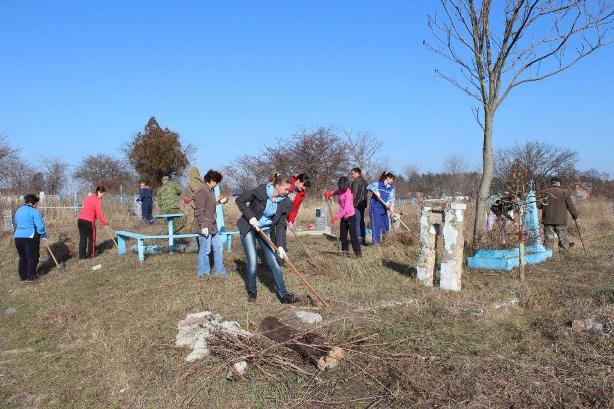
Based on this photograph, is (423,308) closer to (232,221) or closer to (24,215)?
(24,215)

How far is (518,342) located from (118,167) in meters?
45.2

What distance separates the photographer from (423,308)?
564 cm

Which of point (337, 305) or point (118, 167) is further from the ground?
point (118, 167)

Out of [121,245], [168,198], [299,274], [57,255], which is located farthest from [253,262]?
[57,255]

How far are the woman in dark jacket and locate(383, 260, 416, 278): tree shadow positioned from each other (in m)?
2.22

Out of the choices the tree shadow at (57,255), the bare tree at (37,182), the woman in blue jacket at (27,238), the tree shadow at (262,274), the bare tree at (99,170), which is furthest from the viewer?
the bare tree at (99,170)

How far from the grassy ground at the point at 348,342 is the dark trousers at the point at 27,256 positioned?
1.01 m

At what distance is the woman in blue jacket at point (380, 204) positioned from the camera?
1067 centimetres

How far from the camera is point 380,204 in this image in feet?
35.1

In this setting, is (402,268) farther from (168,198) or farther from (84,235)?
(84,235)

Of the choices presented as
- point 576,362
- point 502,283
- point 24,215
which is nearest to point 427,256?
point 502,283

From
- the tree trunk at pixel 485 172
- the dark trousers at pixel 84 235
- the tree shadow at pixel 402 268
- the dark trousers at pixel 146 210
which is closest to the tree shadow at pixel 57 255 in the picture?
the dark trousers at pixel 84 235

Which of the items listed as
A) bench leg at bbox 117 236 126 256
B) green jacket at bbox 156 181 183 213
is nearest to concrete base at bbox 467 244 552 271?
green jacket at bbox 156 181 183 213

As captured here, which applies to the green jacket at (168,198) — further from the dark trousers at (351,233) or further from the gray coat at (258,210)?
the gray coat at (258,210)
